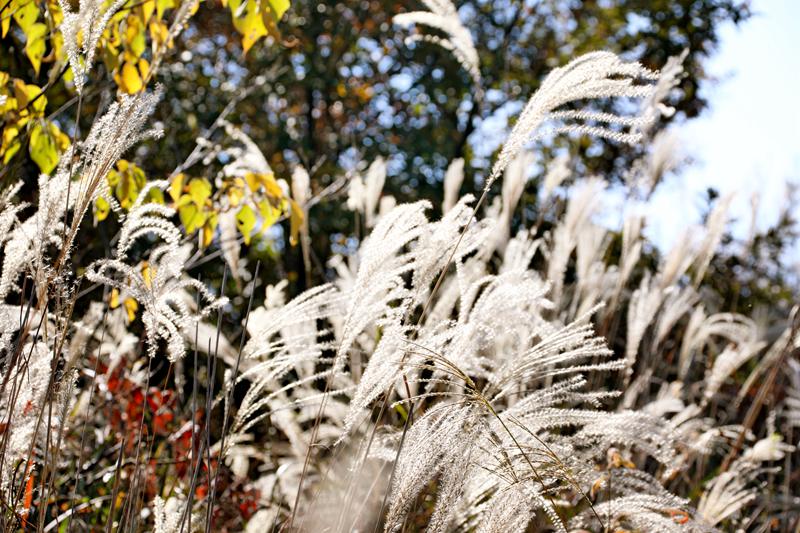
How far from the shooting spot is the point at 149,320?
1.52 meters

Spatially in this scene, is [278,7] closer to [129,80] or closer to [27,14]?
[129,80]

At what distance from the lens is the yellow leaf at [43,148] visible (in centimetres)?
215

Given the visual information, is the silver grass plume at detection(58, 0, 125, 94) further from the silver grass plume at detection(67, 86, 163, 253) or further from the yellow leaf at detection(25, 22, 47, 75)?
the yellow leaf at detection(25, 22, 47, 75)

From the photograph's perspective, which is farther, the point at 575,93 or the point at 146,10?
the point at 146,10

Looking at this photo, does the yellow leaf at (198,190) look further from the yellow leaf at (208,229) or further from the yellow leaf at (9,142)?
the yellow leaf at (9,142)

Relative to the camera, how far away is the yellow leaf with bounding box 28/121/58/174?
7.04ft

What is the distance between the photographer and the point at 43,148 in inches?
85.2

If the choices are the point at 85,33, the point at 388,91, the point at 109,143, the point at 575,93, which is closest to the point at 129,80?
the point at 85,33

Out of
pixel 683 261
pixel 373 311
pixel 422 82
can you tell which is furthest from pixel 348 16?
pixel 373 311

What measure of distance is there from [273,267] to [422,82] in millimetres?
1989

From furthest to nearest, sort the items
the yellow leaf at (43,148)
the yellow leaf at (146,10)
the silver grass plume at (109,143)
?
1. the yellow leaf at (146,10)
2. the yellow leaf at (43,148)
3. the silver grass plume at (109,143)

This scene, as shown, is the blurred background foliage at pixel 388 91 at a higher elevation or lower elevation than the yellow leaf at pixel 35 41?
higher

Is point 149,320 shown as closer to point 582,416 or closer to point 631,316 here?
point 582,416

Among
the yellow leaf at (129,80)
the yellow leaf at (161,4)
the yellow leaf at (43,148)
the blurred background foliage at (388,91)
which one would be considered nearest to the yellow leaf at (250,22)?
the yellow leaf at (161,4)
